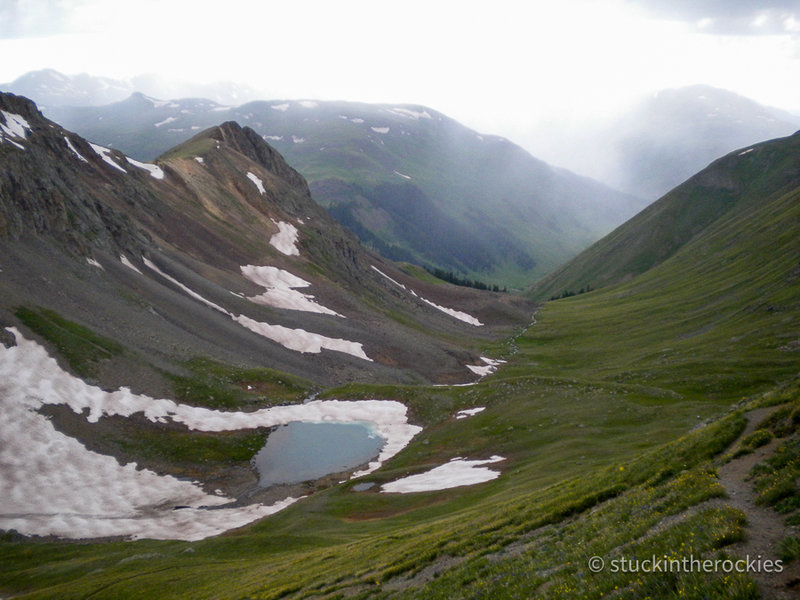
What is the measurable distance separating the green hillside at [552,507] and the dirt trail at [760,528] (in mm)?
57

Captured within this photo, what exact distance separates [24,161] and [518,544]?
90404 mm

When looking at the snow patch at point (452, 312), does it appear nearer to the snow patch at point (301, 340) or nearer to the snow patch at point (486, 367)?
the snow patch at point (486, 367)

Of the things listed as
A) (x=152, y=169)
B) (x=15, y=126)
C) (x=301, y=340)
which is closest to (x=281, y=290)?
(x=301, y=340)

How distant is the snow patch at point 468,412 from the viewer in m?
64.3

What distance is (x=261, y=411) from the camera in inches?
2589

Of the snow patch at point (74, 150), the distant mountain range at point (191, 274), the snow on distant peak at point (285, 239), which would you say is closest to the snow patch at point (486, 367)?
the distant mountain range at point (191, 274)

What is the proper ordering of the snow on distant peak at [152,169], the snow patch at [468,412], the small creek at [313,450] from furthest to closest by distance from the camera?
the snow on distant peak at [152,169]
the snow patch at [468,412]
the small creek at [313,450]

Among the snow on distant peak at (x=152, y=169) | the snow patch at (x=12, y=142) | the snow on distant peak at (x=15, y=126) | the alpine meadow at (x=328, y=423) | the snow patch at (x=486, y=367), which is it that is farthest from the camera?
the snow on distant peak at (x=152, y=169)

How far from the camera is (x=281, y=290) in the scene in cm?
10981

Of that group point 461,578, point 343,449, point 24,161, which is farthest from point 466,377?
point 461,578

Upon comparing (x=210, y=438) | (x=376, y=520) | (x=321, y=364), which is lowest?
(x=376, y=520)

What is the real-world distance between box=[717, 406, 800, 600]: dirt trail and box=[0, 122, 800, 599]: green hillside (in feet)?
0.19

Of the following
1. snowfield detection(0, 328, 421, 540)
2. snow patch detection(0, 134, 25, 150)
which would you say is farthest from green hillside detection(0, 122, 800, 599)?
snow patch detection(0, 134, 25, 150)

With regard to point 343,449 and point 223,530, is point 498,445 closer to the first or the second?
point 343,449
